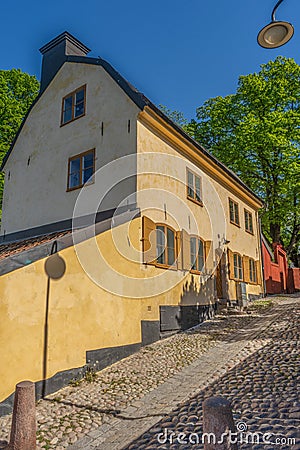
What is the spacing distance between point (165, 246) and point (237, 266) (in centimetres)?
618

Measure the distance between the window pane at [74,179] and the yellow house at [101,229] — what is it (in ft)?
0.23

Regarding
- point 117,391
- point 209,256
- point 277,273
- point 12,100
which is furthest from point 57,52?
point 277,273

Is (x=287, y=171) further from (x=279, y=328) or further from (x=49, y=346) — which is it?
(x=49, y=346)

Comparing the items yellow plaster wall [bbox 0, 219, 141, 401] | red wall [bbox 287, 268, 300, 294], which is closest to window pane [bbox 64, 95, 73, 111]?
yellow plaster wall [bbox 0, 219, 141, 401]

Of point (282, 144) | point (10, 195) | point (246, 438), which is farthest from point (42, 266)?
point (282, 144)

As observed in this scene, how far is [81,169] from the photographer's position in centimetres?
1038

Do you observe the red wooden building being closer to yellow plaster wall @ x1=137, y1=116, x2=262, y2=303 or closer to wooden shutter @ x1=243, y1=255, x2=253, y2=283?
wooden shutter @ x1=243, y1=255, x2=253, y2=283

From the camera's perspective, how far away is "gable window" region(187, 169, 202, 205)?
11.4 m

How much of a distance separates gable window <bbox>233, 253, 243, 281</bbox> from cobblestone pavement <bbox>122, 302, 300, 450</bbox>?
7919mm

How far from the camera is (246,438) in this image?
3463 millimetres

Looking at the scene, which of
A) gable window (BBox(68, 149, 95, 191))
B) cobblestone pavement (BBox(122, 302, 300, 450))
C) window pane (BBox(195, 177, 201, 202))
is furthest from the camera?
window pane (BBox(195, 177, 201, 202))

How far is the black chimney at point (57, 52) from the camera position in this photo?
12.7 m

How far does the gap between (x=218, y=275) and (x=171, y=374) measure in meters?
7.30

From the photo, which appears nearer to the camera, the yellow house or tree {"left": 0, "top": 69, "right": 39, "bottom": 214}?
the yellow house
